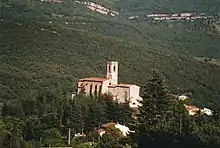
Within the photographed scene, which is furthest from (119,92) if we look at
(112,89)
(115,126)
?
(115,126)

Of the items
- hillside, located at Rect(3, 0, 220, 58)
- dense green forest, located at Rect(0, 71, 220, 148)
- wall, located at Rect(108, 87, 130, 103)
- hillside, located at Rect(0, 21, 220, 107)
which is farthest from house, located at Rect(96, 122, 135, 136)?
hillside, located at Rect(3, 0, 220, 58)

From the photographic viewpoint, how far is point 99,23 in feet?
447

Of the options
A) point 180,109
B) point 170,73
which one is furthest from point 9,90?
point 180,109

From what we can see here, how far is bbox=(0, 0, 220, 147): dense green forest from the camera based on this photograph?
43.2m

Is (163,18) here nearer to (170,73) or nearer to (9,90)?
(170,73)

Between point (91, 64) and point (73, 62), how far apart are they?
2322mm

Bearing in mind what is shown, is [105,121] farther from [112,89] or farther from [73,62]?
[73,62]

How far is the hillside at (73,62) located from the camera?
78.8 m

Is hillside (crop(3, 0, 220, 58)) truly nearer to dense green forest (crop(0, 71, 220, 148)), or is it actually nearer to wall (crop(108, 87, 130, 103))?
wall (crop(108, 87, 130, 103))

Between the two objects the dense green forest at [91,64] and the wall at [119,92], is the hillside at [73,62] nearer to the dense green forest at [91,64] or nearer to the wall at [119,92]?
the dense green forest at [91,64]

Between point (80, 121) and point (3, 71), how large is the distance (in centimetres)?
3352

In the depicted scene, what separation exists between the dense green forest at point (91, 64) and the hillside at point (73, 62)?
0.42ft

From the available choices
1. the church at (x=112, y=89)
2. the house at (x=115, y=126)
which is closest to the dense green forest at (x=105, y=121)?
the house at (x=115, y=126)

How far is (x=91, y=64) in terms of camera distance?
91.1 meters
